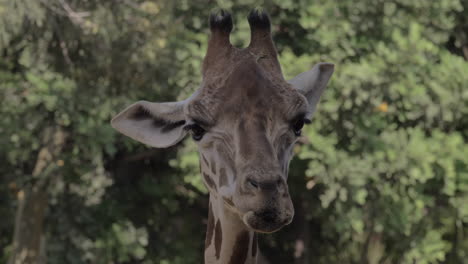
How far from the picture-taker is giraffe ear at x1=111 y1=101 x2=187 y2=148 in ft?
14.1

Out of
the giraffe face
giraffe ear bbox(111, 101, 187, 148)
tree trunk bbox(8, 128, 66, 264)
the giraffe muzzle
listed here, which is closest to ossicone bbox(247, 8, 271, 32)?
the giraffe face

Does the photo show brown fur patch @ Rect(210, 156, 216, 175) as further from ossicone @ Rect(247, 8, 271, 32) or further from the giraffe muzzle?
ossicone @ Rect(247, 8, 271, 32)

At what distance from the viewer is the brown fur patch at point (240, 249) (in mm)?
3953

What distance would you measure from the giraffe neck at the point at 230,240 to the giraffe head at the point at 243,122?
0.30ft

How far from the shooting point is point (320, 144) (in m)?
9.71

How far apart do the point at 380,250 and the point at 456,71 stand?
15.3ft

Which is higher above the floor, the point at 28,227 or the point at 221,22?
the point at 221,22

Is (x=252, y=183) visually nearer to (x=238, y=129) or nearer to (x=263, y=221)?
(x=263, y=221)

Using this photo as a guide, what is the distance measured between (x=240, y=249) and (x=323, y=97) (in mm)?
5962

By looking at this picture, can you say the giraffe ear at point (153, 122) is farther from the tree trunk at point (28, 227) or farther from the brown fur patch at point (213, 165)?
the tree trunk at point (28, 227)

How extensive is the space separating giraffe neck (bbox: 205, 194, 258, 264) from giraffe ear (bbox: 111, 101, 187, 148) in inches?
18.4

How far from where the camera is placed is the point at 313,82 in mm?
4590

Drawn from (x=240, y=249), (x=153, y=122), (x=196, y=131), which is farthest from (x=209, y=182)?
(x=153, y=122)

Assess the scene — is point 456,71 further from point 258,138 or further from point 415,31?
point 258,138
